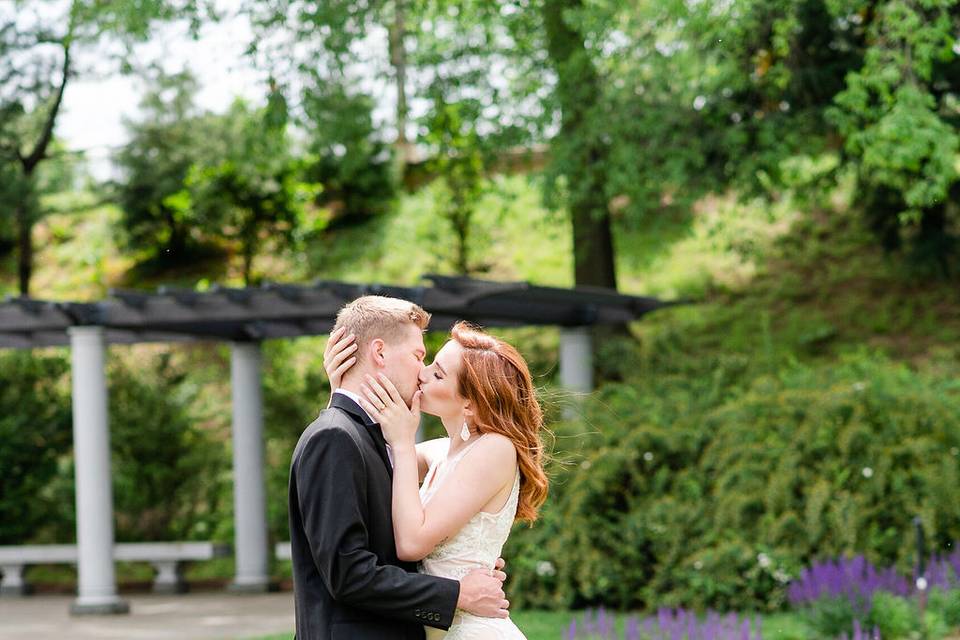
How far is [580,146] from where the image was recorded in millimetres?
15586

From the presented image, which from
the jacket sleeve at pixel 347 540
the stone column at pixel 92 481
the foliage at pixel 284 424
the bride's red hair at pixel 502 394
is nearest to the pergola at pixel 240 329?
the stone column at pixel 92 481

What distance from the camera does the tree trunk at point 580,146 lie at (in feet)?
50.0

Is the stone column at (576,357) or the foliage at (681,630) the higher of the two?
the stone column at (576,357)

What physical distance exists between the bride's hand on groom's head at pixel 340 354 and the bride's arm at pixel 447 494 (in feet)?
0.84

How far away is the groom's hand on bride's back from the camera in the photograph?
3.36 metres

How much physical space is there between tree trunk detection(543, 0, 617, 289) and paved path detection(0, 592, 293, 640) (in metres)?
6.12

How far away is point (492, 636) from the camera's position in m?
3.52

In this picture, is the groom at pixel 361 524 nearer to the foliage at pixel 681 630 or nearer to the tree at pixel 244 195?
the foliage at pixel 681 630

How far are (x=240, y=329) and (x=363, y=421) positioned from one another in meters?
10.8

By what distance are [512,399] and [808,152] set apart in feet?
42.1

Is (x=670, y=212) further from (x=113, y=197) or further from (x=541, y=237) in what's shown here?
(x=113, y=197)

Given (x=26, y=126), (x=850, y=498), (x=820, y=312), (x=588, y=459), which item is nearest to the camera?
(x=850, y=498)

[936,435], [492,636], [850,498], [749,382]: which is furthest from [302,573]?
[749,382]

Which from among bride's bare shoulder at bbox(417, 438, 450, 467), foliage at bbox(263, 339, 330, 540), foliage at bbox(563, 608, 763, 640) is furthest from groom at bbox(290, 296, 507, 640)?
foliage at bbox(263, 339, 330, 540)
